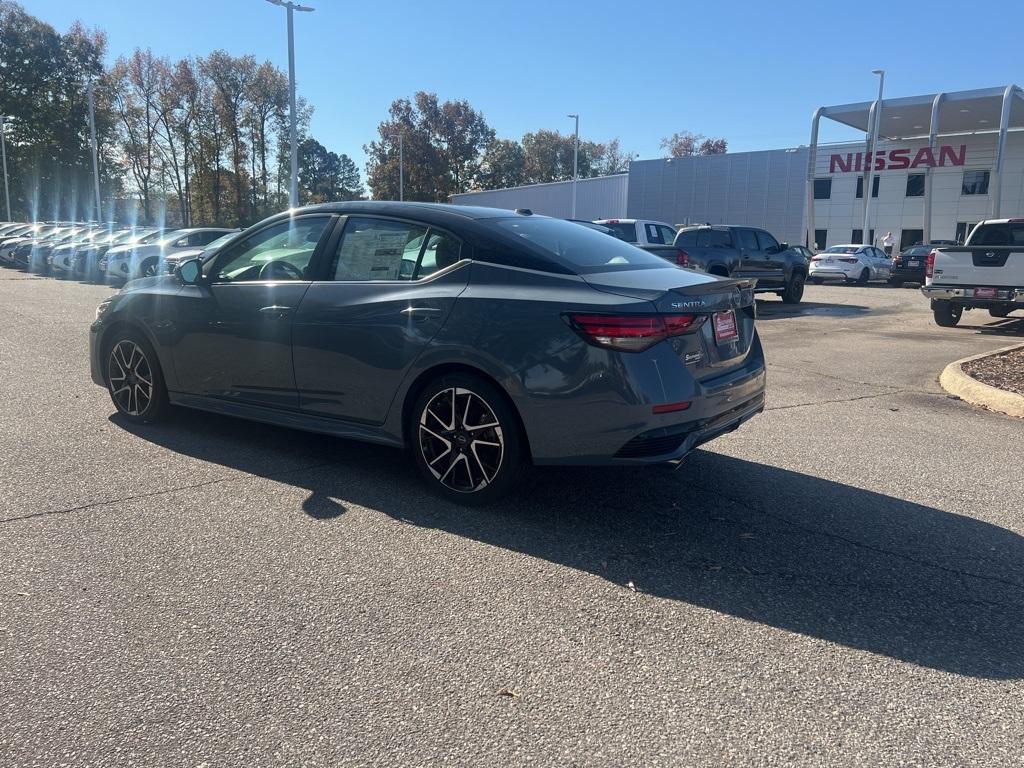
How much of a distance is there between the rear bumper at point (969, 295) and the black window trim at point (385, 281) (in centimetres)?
1168

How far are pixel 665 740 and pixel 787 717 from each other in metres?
0.43

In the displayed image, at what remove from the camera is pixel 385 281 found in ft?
15.5

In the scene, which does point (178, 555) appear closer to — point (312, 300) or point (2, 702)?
point (2, 702)

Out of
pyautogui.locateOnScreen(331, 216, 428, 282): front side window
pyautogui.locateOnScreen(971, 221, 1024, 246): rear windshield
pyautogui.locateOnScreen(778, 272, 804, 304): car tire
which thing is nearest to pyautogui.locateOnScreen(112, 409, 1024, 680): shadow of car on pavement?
pyautogui.locateOnScreen(331, 216, 428, 282): front side window

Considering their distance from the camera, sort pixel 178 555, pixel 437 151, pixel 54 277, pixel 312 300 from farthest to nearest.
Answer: pixel 437 151, pixel 54 277, pixel 312 300, pixel 178 555

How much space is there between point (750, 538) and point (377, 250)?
2.68 m

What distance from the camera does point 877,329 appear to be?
1411cm

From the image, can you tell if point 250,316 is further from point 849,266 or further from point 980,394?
point 849,266

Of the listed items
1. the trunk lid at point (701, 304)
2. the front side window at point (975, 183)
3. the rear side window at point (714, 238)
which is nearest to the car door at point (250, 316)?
the trunk lid at point (701, 304)

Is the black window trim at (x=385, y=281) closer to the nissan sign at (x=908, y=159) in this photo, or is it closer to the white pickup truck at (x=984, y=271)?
the white pickup truck at (x=984, y=271)

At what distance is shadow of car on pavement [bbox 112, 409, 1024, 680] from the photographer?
3.21 meters

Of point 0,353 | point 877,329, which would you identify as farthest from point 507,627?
point 877,329

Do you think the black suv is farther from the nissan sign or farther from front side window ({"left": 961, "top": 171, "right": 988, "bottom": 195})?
front side window ({"left": 961, "top": 171, "right": 988, "bottom": 195})

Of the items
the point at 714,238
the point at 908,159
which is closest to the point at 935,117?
the point at 908,159
